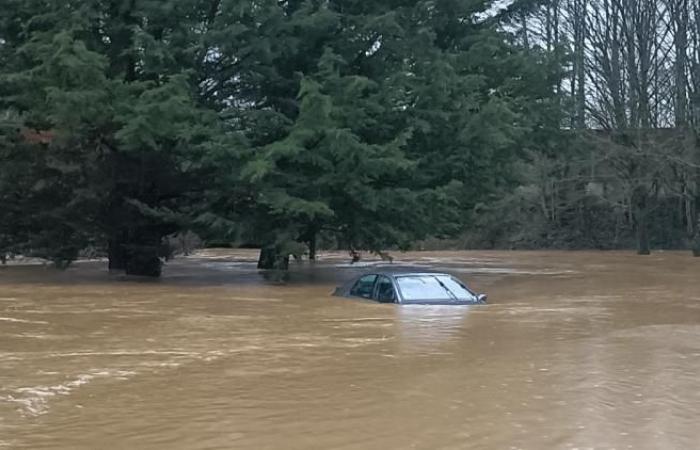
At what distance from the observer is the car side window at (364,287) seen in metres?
19.4

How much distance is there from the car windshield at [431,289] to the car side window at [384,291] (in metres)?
0.19

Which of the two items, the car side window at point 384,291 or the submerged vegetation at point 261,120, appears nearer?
the car side window at point 384,291

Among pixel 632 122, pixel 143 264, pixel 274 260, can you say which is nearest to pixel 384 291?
pixel 274 260

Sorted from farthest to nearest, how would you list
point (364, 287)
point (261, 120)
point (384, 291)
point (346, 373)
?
point (261, 120) → point (364, 287) → point (384, 291) → point (346, 373)

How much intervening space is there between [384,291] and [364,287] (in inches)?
43.2

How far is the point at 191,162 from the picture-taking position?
27.3m

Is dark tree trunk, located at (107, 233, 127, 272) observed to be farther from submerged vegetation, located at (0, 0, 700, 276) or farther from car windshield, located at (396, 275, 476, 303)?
car windshield, located at (396, 275, 476, 303)

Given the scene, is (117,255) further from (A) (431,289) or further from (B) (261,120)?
(A) (431,289)

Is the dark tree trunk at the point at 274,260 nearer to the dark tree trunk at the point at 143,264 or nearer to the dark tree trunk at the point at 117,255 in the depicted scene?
the dark tree trunk at the point at 143,264

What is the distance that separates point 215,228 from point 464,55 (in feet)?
28.3

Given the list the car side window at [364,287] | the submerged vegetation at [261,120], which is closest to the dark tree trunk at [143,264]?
the submerged vegetation at [261,120]

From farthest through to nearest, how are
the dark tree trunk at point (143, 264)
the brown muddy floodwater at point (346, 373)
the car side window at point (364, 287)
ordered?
the dark tree trunk at point (143, 264) < the car side window at point (364, 287) < the brown muddy floodwater at point (346, 373)

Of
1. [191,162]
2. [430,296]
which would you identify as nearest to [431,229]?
[191,162]

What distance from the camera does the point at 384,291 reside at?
61.5 ft
